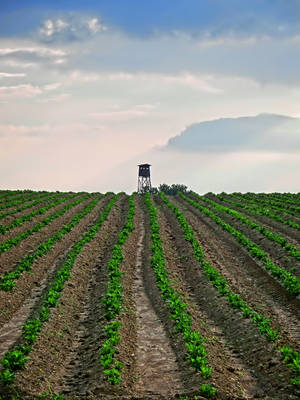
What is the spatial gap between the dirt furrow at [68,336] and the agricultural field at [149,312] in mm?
44

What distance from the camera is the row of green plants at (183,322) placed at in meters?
10.2

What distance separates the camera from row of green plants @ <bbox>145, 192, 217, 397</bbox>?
33.6 ft

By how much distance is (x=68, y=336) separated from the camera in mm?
13531

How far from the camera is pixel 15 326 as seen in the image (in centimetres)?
1448

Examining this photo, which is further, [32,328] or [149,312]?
[149,312]

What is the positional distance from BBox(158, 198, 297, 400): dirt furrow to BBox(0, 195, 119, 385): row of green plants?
5.24m

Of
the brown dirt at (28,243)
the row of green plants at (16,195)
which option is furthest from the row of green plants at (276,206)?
the row of green plants at (16,195)

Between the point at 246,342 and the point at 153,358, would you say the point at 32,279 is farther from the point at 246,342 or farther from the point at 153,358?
the point at 246,342

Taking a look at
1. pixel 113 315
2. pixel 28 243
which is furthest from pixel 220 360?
pixel 28 243

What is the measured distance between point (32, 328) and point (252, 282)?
1030cm

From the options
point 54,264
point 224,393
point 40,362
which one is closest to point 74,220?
point 54,264

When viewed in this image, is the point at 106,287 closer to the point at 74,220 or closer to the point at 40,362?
the point at 40,362

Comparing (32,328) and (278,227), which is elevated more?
(278,227)

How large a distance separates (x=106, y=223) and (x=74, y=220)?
2.57 meters
